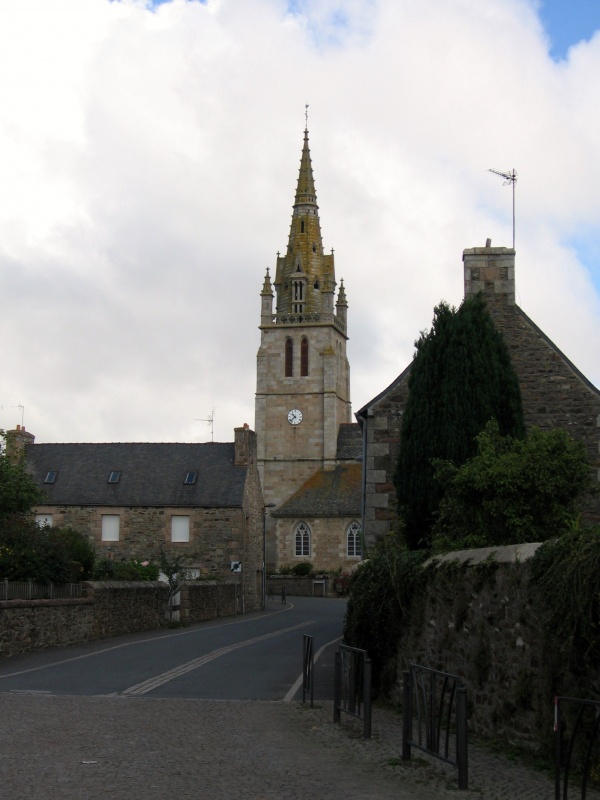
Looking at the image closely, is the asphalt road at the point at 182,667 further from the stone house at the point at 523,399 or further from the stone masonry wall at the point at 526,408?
the stone house at the point at 523,399

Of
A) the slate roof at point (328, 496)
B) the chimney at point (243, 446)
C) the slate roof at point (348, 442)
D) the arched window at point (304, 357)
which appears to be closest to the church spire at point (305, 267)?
the arched window at point (304, 357)

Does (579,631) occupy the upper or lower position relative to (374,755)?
upper

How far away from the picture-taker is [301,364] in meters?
85.1

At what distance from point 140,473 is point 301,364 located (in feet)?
118

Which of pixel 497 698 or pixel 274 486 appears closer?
pixel 497 698

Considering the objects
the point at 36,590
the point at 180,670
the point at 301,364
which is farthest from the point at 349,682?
the point at 301,364

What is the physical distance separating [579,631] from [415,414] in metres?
9.48

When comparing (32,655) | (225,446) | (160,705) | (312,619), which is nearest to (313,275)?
(225,446)

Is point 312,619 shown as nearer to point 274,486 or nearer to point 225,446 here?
point 225,446

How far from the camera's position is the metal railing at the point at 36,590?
22078 millimetres

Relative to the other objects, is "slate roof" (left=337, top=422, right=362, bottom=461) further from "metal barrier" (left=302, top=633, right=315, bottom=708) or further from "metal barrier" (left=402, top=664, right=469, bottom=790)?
"metal barrier" (left=402, top=664, right=469, bottom=790)

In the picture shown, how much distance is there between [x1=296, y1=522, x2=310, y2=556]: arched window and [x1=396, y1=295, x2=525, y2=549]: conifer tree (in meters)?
55.5

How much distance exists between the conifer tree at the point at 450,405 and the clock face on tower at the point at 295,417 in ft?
214

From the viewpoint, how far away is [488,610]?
10.4 meters
